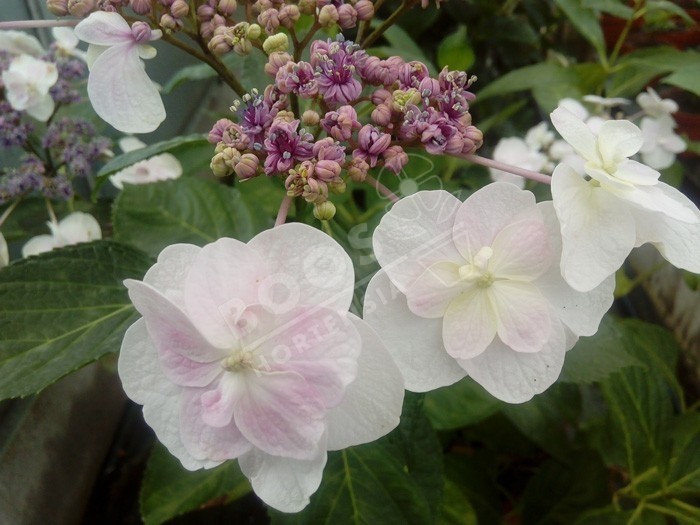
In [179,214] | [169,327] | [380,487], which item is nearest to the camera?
[169,327]

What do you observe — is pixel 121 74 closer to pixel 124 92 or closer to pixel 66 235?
pixel 124 92

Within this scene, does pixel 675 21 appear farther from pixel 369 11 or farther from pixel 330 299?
pixel 330 299

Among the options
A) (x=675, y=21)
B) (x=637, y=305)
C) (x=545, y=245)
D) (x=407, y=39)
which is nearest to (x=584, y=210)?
(x=545, y=245)

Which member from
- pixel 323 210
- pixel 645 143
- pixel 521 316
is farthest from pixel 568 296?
pixel 645 143

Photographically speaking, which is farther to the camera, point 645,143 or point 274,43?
point 645,143

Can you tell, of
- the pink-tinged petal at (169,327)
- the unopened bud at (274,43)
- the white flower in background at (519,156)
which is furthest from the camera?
the white flower in background at (519,156)

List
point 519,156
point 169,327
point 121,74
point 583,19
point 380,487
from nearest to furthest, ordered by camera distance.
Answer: point 169,327
point 121,74
point 380,487
point 519,156
point 583,19

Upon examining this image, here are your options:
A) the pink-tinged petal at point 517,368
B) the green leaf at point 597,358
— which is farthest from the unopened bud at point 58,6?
the green leaf at point 597,358

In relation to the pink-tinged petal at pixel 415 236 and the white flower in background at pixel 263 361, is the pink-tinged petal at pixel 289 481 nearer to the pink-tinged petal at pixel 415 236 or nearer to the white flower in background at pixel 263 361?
the white flower in background at pixel 263 361
